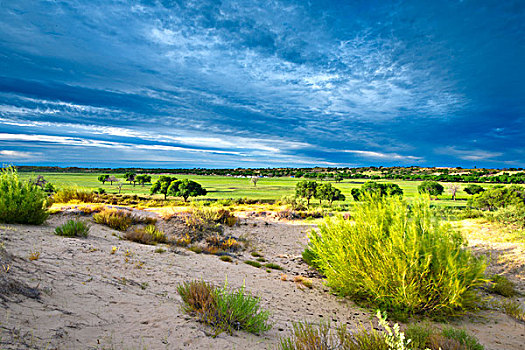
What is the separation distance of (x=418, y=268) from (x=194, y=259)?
249 inches

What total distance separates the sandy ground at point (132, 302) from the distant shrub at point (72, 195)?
490 inches

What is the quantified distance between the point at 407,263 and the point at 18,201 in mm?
11697

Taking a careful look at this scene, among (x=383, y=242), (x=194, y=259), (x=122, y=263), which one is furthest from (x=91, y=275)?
(x=383, y=242)

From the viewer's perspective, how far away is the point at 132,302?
4184 mm

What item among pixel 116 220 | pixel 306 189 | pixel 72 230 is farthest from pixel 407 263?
pixel 306 189

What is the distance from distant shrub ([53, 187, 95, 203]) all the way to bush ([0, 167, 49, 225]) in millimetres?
10378

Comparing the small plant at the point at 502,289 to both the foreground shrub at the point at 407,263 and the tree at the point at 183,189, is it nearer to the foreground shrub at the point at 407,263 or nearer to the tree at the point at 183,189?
the foreground shrub at the point at 407,263

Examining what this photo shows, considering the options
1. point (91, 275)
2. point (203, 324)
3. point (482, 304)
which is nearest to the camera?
point (203, 324)

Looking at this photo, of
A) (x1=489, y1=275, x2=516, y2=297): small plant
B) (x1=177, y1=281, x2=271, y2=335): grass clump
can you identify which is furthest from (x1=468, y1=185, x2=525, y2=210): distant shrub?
(x1=177, y1=281, x2=271, y2=335): grass clump

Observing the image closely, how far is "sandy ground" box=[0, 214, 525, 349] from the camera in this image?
303 centimetres

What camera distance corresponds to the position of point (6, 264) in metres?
4.09

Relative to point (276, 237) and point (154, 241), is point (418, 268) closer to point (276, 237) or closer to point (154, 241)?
point (154, 241)

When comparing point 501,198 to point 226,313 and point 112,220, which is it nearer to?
point 226,313

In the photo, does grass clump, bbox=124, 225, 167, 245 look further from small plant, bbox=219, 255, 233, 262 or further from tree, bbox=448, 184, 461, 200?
tree, bbox=448, 184, 461, 200
